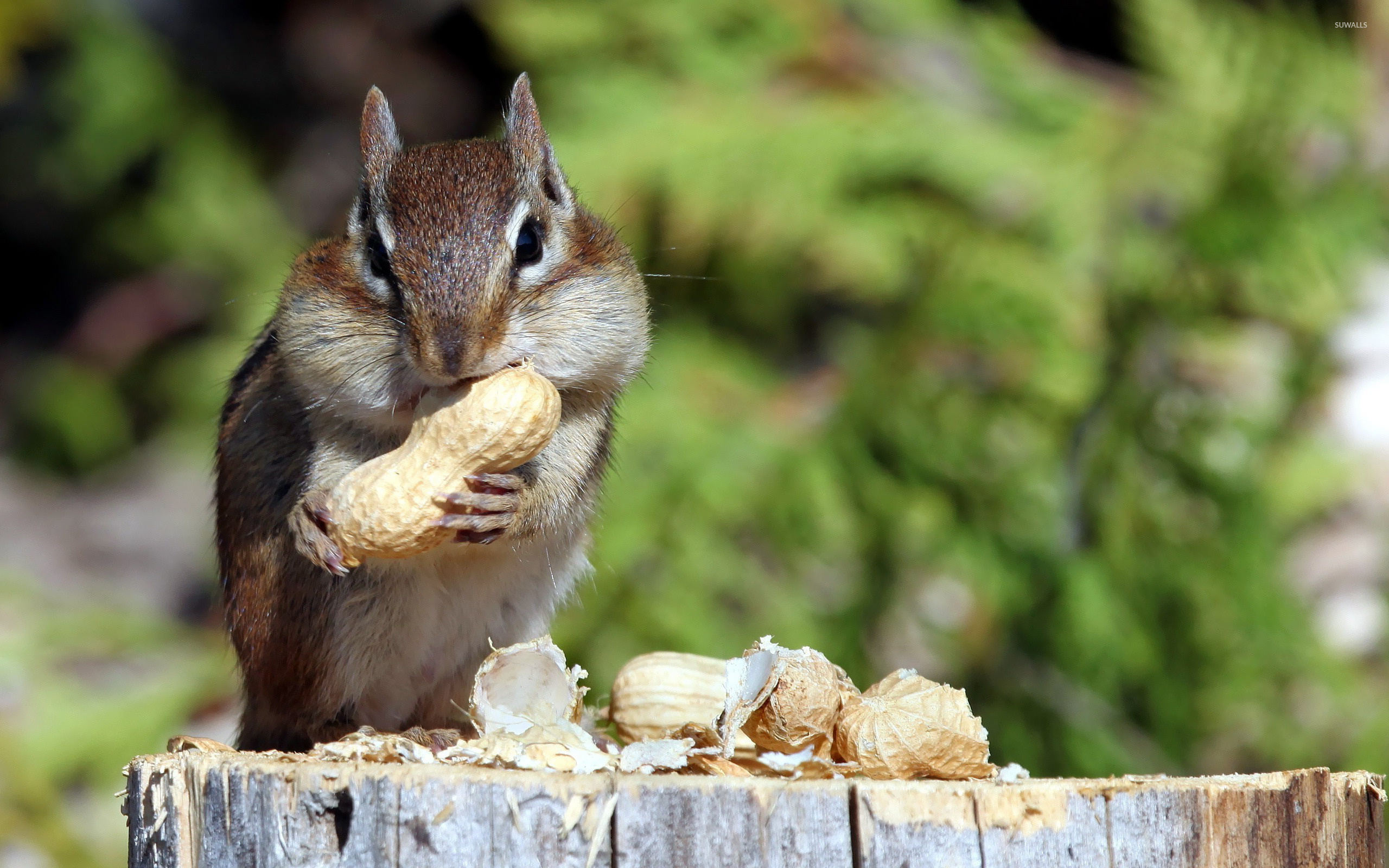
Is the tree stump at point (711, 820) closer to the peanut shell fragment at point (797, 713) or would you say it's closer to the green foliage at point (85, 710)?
the peanut shell fragment at point (797, 713)

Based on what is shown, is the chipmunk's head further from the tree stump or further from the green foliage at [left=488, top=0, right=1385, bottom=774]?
the green foliage at [left=488, top=0, right=1385, bottom=774]

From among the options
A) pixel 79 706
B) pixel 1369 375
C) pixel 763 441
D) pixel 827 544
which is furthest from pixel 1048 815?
pixel 1369 375

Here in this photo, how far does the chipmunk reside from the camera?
1.48 m

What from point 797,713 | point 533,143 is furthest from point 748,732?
point 533,143

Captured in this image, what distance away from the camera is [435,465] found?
4.74 ft

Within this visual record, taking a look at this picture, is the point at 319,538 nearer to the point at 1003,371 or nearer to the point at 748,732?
the point at 748,732

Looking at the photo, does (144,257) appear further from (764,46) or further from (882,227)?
(882,227)

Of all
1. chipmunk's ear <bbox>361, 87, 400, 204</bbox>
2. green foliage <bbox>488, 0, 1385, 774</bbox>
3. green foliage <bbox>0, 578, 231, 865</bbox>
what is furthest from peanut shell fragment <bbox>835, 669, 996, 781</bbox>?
green foliage <bbox>0, 578, 231, 865</bbox>

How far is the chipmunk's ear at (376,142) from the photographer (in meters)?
1.65

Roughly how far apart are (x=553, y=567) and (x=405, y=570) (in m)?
0.22

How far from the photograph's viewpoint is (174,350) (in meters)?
4.62

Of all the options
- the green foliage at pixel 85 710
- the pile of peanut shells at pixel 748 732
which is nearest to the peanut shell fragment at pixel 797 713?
the pile of peanut shells at pixel 748 732

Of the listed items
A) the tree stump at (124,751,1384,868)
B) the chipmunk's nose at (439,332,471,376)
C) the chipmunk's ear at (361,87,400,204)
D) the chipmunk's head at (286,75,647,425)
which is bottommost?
the tree stump at (124,751,1384,868)

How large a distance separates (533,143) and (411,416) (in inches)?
15.6
